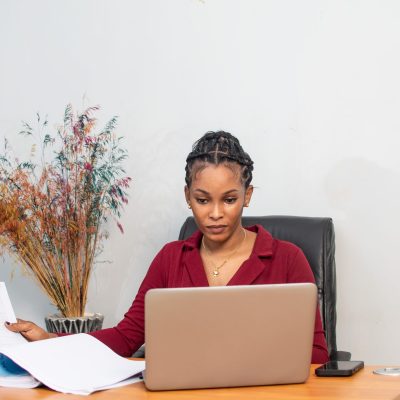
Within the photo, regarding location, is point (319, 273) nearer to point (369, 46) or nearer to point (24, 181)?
point (369, 46)

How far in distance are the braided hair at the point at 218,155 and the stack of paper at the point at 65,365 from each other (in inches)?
22.9

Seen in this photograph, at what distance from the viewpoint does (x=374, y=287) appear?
3072 millimetres

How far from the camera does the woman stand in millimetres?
2146

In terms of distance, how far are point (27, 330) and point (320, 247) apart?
117 centimetres

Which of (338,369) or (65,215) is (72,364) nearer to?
(338,369)

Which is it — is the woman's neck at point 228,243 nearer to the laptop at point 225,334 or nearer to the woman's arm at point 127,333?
the woman's arm at point 127,333

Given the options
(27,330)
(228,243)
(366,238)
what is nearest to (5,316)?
(27,330)

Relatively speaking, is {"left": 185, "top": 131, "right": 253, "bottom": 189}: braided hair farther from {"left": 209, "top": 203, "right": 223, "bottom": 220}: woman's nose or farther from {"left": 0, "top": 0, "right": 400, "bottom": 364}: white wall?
{"left": 0, "top": 0, "right": 400, "bottom": 364}: white wall

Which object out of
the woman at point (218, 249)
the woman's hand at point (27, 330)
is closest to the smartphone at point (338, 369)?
the woman at point (218, 249)

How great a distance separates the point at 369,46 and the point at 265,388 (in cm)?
179

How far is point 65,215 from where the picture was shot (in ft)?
10.5

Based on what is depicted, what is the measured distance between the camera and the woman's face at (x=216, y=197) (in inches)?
84.0

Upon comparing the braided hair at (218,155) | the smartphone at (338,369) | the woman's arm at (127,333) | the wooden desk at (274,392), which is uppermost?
the braided hair at (218,155)

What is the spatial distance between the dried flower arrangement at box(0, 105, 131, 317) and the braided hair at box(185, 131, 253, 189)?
99 centimetres
